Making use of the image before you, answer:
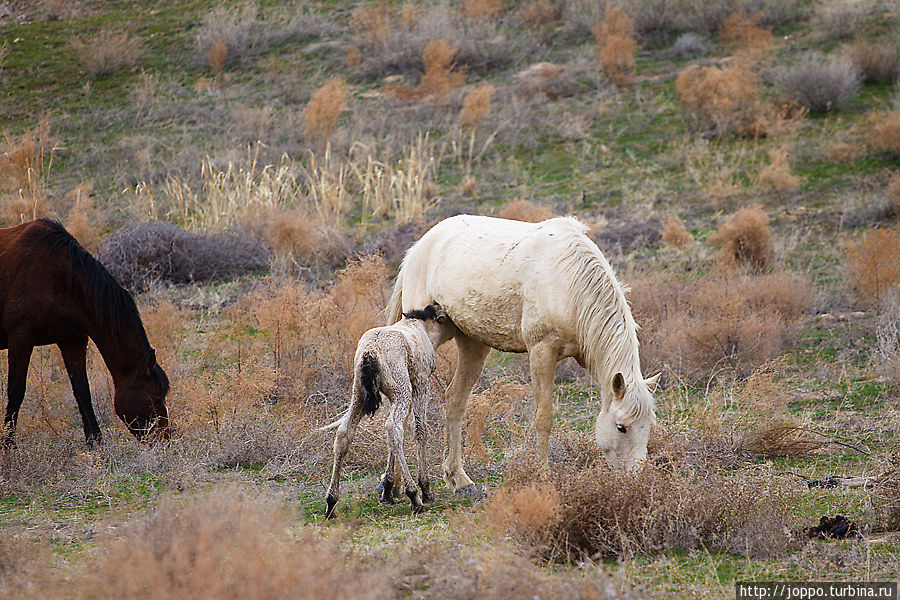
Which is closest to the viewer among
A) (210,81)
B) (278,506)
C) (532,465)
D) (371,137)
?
(278,506)

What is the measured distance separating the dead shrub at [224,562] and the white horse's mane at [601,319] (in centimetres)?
240

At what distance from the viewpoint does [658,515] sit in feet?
15.2

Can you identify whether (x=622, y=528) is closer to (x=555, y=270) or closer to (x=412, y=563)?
(x=412, y=563)

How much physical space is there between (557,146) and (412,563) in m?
15.6

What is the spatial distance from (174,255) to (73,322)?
6.55 metres

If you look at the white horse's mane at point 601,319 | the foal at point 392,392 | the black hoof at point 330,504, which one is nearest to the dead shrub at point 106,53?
the foal at point 392,392

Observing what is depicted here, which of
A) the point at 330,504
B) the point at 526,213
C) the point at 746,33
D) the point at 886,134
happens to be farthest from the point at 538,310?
the point at 746,33

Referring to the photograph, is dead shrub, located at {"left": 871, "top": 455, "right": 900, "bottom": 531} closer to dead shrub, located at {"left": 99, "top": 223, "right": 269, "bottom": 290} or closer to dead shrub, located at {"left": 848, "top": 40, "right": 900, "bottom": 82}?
dead shrub, located at {"left": 99, "top": 223, "right": 269, "bottom": 290}

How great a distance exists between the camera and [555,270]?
592 cm

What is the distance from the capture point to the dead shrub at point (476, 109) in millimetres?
19453

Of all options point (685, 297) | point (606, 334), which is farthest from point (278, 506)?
point (685, 297)

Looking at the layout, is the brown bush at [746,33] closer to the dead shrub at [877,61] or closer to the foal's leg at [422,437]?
the dead shrub at [877,61]

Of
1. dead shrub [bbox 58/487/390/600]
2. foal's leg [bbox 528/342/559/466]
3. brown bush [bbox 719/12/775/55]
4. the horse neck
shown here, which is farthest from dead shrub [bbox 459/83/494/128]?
dead shrub [bbox 58/487/390/600]

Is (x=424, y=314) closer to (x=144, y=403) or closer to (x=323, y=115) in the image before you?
(x=144, y=403)
